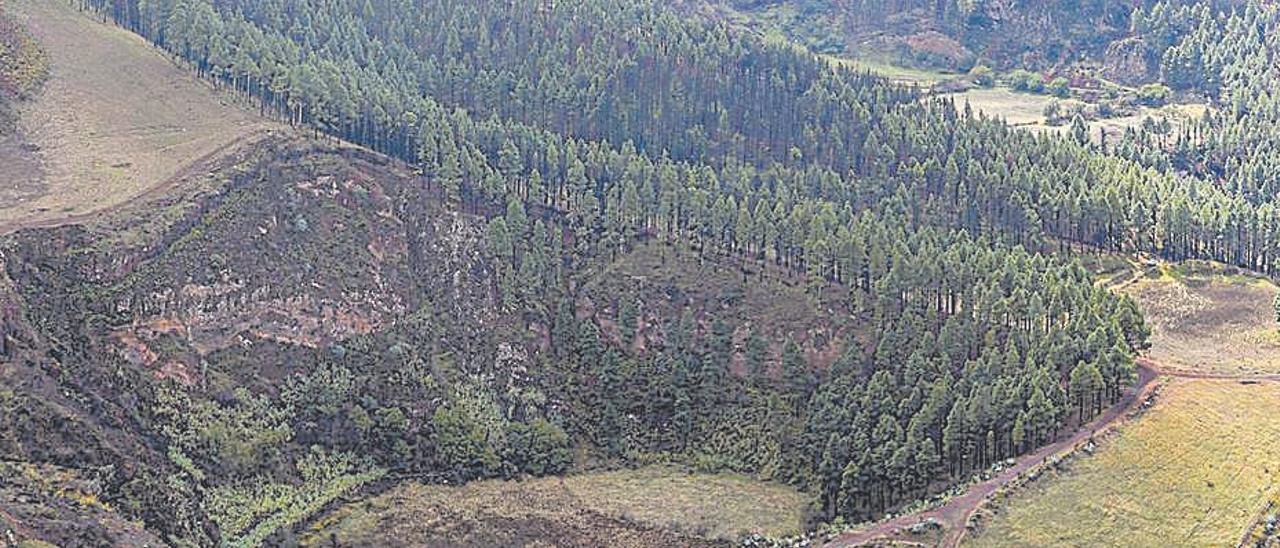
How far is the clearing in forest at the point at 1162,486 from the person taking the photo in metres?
104

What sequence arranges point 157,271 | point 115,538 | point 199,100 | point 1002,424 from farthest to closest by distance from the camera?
1. point 199,100
2. point 157,271
3. point 1002,424
4. point 115,538

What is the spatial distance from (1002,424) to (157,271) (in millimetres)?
78812

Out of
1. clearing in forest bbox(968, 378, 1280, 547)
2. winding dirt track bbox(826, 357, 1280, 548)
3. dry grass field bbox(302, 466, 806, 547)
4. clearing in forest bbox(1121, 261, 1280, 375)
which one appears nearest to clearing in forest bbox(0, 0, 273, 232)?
dry grass field bbox(302, 466, 806, 547)

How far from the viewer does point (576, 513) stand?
4798 inches

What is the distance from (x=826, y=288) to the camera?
148m

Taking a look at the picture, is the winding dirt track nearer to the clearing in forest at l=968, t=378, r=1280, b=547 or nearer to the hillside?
the hillside

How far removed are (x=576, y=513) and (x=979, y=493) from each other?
3494cm

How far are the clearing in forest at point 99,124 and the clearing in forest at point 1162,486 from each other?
92502 millimetres

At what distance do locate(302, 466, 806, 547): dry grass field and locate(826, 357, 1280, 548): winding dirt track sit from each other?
11.3 meters

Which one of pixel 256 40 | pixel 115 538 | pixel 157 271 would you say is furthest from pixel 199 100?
pixel 115 538

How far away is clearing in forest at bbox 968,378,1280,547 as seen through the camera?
104 meters

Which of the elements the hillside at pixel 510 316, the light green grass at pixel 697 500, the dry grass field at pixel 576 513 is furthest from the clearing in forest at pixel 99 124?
the light green grass at pixel 697 500

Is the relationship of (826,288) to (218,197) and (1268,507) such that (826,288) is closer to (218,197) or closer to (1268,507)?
(1268,507)

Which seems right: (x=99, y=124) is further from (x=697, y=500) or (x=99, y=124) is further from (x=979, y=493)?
(x=979, y=493)
